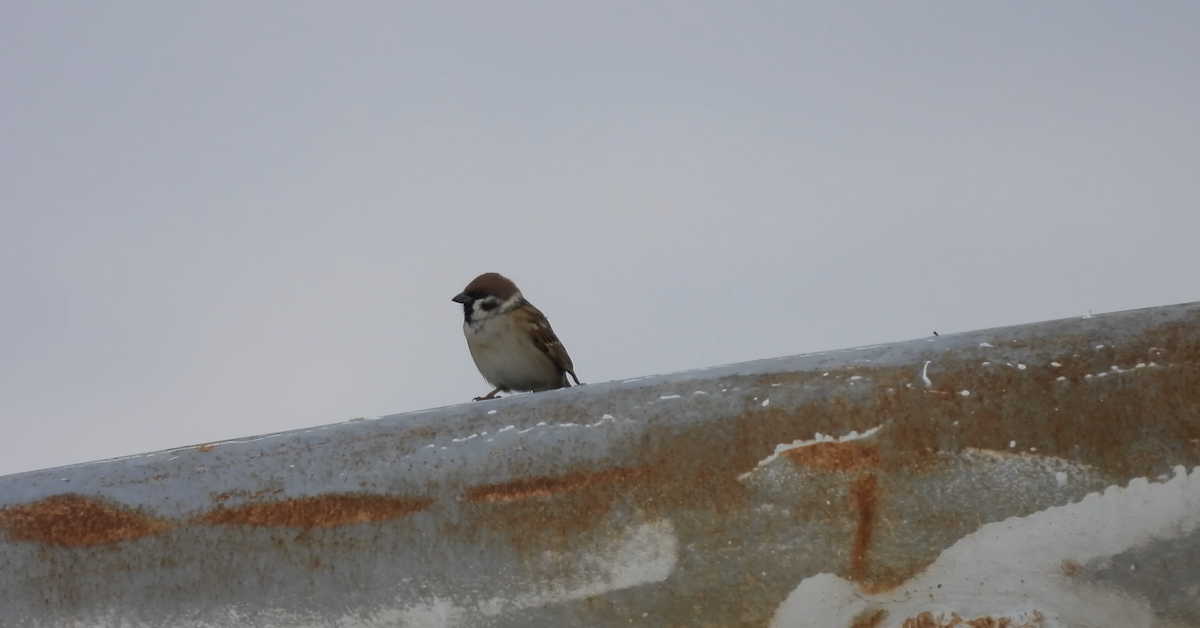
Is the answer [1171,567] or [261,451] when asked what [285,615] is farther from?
[1171,567]

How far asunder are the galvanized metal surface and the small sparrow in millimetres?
2959

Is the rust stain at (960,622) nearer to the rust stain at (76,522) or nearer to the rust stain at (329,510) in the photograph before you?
the rust stain at (329,510)

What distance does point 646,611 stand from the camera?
144cm

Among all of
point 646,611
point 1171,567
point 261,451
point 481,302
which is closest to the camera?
point 1171,567

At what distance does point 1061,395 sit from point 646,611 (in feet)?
1.84

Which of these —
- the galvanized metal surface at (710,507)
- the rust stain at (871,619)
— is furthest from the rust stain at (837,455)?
the rust stain at (871,619)

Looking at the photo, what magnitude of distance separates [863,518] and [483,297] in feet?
10.8

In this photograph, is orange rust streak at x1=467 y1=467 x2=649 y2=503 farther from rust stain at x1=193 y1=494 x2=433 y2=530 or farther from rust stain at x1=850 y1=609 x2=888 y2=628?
rust stain at x1=850 y1=609 x2=888 y2=628

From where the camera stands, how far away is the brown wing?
4.65m

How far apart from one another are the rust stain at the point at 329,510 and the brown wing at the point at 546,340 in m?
3.10

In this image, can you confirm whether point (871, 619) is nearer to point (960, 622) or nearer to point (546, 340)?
point (960, 622)

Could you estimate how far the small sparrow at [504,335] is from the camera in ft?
14.9

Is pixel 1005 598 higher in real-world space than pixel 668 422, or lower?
lower

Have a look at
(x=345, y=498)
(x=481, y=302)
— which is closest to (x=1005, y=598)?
(x=345, y=498)
